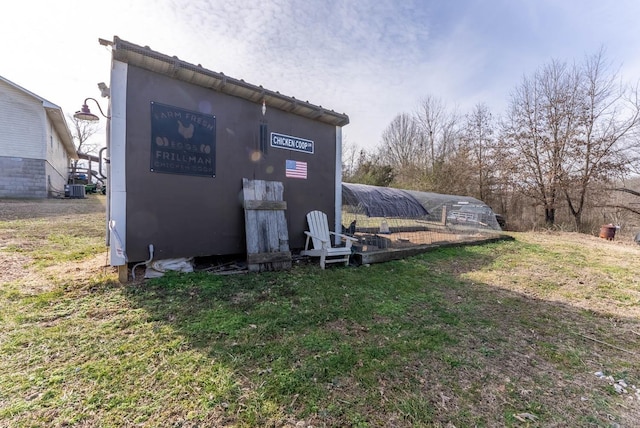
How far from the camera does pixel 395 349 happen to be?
231 centimetres

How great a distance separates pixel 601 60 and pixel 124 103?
18643mm

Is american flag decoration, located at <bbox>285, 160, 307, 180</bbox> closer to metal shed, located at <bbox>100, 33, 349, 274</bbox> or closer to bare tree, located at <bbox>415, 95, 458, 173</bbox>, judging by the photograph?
metal shed, located at <bbox>100, 33, 349, 274</bbox>

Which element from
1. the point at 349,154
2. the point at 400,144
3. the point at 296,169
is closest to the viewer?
the point at 296,169

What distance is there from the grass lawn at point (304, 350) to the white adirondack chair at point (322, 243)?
25.4 inches

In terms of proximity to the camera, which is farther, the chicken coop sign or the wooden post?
the chicken coop sign

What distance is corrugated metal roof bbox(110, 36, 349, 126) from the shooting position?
328 centimetres

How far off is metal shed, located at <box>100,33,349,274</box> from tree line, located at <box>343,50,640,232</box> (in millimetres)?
12318

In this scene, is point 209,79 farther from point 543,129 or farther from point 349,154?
point 349,154

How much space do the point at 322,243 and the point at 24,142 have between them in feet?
49.0

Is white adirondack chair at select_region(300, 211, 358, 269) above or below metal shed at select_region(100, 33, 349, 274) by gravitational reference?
below

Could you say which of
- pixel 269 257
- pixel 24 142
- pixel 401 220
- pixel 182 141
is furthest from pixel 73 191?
pixel 401 220

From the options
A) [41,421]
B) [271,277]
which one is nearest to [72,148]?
[271,277]

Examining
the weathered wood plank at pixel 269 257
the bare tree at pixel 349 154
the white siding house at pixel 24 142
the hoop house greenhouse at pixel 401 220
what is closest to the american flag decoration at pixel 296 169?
the hoop house greenhouse at pixel 401 220

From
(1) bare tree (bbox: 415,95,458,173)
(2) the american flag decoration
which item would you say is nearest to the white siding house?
(2) the american flag decoration
